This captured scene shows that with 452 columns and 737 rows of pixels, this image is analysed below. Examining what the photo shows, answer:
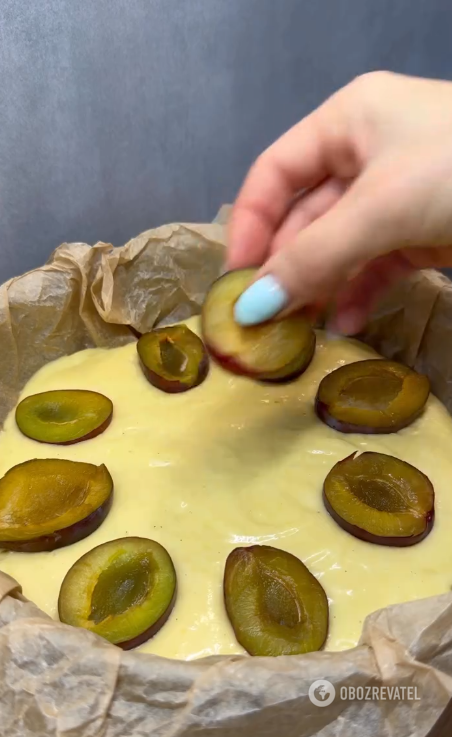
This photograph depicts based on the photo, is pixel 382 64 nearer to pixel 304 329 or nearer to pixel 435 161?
pixel 304 329

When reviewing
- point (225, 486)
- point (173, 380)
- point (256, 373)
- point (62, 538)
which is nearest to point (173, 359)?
point (173, 380)

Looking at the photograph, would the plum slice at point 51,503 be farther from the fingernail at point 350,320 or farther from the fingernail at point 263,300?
the fingernail at point 350,320

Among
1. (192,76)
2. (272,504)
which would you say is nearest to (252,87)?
(192,76)

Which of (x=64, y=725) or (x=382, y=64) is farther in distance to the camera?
(x=382, y=64)

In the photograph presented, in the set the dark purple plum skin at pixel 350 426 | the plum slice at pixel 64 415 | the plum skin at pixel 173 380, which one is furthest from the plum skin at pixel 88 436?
the dark purple plum skin at pixel 350 426

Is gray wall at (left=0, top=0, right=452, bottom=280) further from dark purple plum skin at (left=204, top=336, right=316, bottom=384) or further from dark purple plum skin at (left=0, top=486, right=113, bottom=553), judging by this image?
dark purple plum skin at (left=0, top=486, right=113, bottom=553)

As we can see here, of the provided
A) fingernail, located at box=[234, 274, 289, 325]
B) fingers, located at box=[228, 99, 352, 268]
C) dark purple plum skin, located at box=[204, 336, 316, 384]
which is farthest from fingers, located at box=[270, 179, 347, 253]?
fingernail, located at box=[234, 274, 289, 325]
